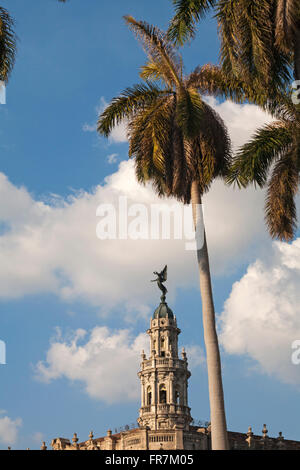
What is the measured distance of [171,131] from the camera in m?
30.0

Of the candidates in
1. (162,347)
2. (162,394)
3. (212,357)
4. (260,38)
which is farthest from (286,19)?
(162,347)

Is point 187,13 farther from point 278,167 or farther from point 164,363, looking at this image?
point 164,363

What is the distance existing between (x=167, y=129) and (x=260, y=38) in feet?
19.2

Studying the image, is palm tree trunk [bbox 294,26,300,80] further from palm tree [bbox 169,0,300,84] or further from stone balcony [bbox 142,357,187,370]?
stone balcony [bbox 142,357,187,370]

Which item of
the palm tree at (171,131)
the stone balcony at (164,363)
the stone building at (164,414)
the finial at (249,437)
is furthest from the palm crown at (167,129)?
the finial at (249,437)

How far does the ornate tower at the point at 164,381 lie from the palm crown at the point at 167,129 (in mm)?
62002

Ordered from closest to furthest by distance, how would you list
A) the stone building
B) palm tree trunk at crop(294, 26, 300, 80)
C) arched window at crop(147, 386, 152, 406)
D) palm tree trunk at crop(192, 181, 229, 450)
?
1. palm tree trunk at crop(192, 181, 229, 450)
2. palm tree trunk at crop(294, 26, 300, 80)
3. the stone building
4. arched window at crop(147, 386, 152, 406)

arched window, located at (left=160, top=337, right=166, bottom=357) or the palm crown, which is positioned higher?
arched window, located at (left=160, top=337, right=166, bottom=357)

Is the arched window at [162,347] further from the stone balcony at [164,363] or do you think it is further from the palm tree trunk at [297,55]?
the palm tree trunk at [297,55]

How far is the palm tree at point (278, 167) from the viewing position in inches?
1107

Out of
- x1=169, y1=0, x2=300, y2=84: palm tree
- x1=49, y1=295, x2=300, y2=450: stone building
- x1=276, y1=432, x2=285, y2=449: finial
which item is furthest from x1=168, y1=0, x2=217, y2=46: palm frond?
x1=276, y1=432, x2=285, y2=449: finial

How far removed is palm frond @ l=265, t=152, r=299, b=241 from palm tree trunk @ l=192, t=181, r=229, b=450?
314 centimetres

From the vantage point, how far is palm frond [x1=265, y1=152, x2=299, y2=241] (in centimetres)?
2811
